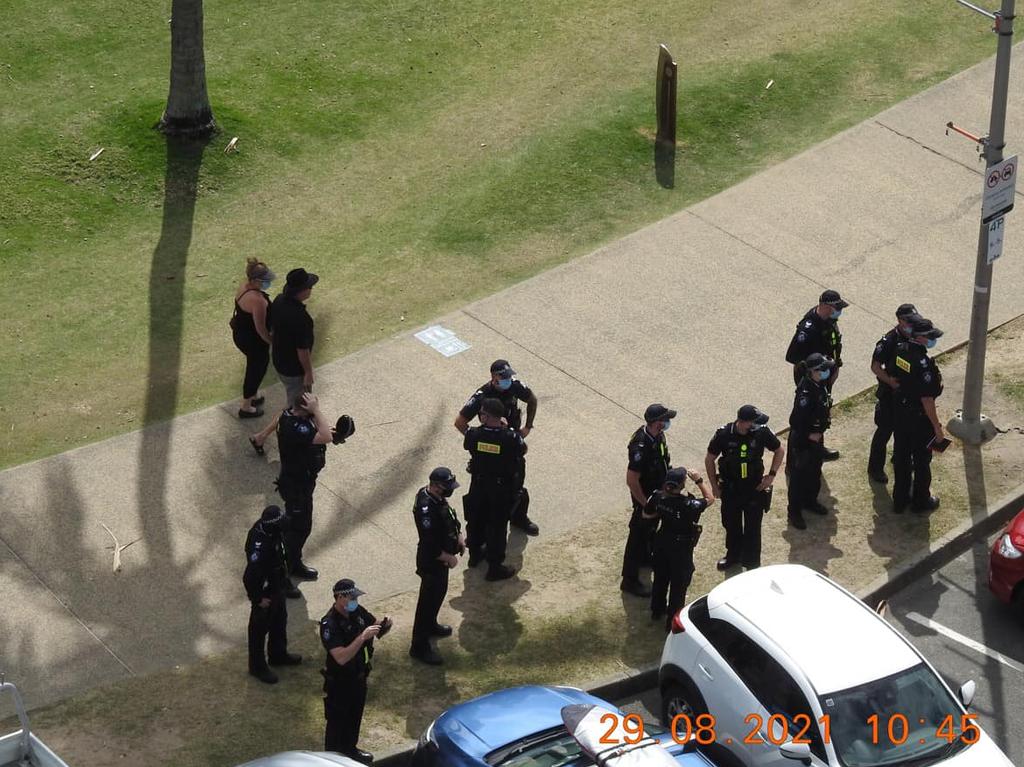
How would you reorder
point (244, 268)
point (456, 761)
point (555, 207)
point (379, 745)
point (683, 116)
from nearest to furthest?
point (456, 761)
point (379, 745)
point (244, 268)
point (555, 207)
point (683, 116)

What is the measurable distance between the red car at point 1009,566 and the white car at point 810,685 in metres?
2.14

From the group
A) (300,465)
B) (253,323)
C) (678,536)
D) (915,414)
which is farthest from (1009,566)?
(253,323)

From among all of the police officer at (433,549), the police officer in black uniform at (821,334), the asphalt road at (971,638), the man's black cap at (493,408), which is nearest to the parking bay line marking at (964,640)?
the asphalt road at (971,638)

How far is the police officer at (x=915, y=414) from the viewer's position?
1351 centimetres

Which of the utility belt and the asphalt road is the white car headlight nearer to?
the asphalt road

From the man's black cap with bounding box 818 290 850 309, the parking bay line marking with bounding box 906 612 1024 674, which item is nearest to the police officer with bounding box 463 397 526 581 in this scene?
the man's black cap with bounding box 818 290 850 309

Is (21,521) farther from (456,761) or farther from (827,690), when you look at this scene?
(827,690)

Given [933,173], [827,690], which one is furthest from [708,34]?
[827,690]

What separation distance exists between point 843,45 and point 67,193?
35.2ft

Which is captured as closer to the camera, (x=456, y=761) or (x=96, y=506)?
(x=456, y=761)

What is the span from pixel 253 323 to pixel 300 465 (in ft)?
6.95

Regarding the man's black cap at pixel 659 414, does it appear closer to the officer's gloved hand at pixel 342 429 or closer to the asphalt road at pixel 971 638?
the asphalt road at pixel 971 638

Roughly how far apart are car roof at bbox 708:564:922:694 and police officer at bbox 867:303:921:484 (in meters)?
3.05

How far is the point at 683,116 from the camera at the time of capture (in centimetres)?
1992
